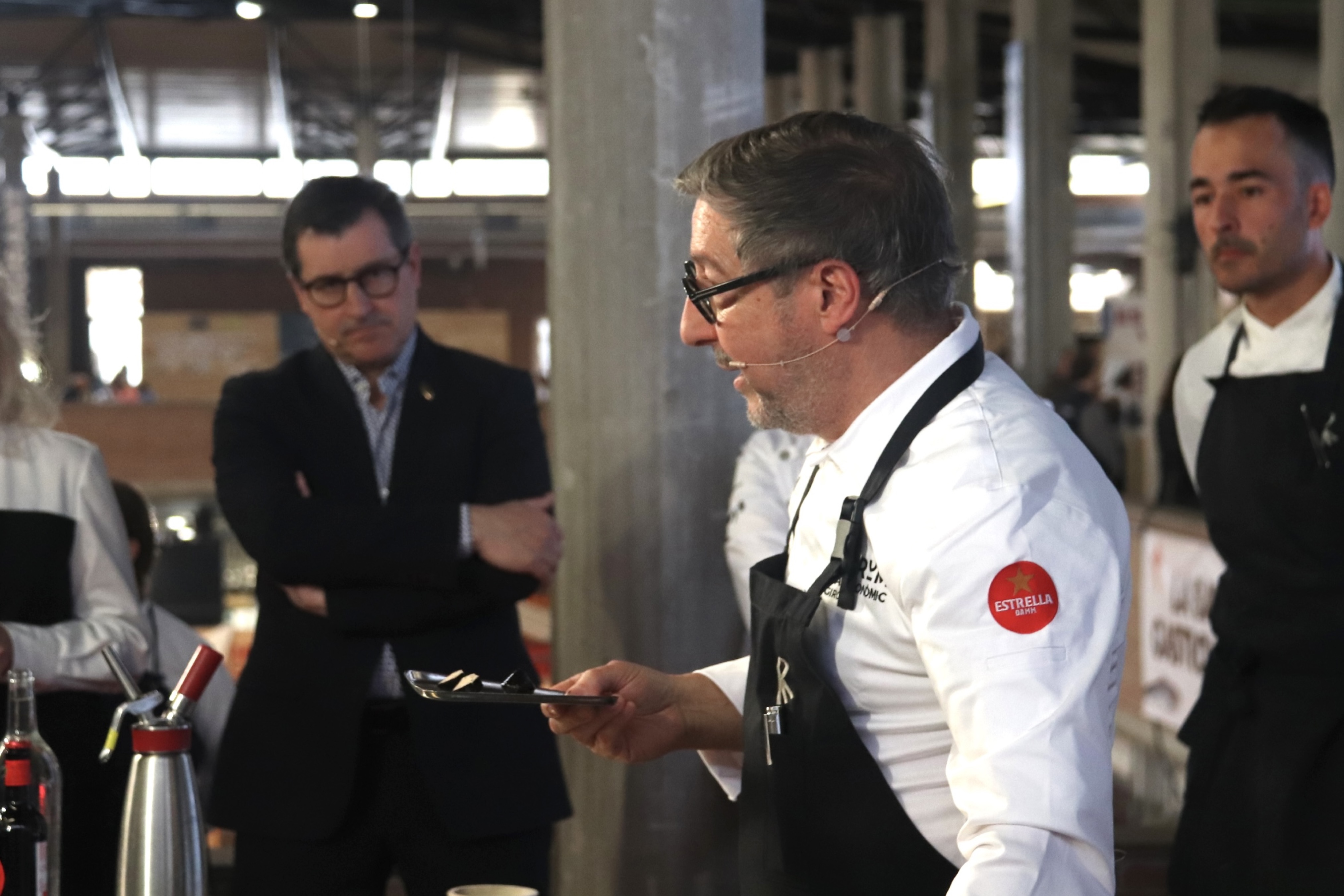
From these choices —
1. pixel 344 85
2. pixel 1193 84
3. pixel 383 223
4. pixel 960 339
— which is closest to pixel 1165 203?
pixel 1193 84

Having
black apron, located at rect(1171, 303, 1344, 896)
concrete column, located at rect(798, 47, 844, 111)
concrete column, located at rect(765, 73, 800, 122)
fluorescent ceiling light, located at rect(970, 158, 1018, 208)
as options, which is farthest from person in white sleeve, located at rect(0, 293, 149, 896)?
fluorescent ceiling light, located at rect(970, 158, 1018, 208)

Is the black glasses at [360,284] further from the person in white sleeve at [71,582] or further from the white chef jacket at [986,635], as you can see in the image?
the white chef jacket at [986,635]

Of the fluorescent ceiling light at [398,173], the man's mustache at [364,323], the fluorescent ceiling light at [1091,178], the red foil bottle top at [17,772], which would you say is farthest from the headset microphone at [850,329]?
the fluorescent ceiling light at [1091,178]

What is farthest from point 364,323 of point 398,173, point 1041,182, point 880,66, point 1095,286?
point 1095,286

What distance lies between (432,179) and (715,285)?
56.3 ft

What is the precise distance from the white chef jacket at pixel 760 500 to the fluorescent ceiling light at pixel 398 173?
1488cm

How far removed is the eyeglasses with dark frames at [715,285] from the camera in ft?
4.71

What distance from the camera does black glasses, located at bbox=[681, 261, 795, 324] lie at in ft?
4.71

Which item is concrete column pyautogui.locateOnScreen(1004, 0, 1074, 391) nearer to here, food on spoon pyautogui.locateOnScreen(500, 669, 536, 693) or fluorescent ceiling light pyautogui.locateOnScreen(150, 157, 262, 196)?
food on spoon pyautogui.locateOnScreen(500, 669, 536, 693)

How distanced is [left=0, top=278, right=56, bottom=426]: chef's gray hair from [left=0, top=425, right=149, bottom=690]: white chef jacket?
0.7 inches

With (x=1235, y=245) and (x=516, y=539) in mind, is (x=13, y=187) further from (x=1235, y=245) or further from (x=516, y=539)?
(x=1235, y=245)

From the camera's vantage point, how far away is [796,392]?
1477 mm

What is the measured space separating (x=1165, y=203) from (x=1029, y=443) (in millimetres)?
7410

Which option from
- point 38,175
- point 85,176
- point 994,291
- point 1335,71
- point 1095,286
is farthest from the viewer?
point 994,291
